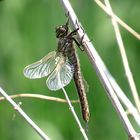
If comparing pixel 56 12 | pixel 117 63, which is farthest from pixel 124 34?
pixel 56 12

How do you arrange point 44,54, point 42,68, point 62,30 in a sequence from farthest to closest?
point 44,54 < point 42,68 < point 62,30

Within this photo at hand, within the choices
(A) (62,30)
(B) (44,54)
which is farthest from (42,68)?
(B) (44,54)

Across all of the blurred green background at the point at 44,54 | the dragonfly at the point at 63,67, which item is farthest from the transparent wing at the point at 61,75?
the blurred green background at the point at 44,54

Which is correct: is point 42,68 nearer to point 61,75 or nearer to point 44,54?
point 61,75

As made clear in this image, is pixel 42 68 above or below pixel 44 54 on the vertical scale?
below

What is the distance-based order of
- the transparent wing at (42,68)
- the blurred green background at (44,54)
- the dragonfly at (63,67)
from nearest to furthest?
the dragonfly at (63,67)
the transparent wing at (42,68)
the blurred green background at (44,54)

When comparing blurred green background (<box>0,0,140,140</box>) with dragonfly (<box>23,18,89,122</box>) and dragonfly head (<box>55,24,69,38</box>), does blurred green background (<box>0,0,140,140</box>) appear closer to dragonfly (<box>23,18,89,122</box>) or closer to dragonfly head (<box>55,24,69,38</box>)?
dragonfly (<box>23,18,89,122</box>)

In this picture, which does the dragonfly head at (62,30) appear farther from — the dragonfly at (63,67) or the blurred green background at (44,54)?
the blurred green background at (44,54)

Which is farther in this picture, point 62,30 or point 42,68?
point 42,68

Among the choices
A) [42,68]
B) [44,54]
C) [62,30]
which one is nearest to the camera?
[62,30]
